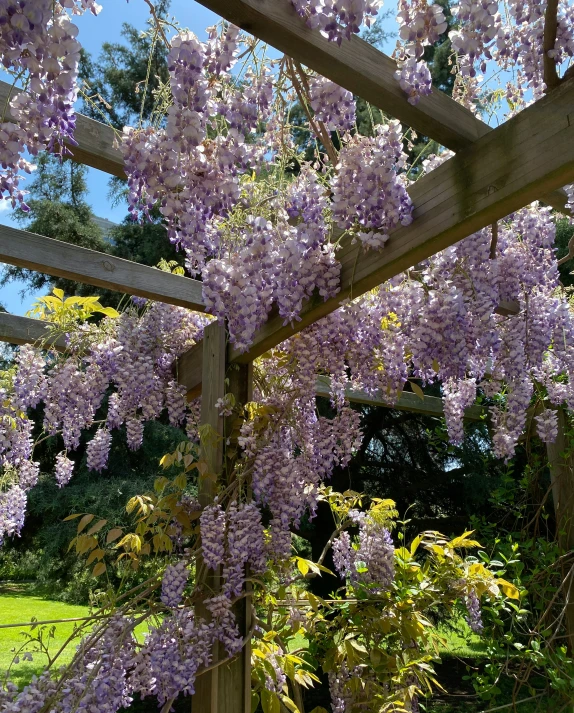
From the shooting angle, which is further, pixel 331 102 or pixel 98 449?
pixel 98 449

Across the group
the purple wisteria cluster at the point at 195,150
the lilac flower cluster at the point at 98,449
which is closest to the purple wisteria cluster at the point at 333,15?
the purple wisteria cluster at the point at 195,150

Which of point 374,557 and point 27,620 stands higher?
point 374,557

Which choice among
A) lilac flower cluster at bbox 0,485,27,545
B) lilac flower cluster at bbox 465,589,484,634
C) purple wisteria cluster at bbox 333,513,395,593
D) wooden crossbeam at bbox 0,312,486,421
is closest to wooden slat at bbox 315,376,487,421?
wooden crossbeam at bbox 0,312,486,421

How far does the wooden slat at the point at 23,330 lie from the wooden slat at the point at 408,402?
1209 mm

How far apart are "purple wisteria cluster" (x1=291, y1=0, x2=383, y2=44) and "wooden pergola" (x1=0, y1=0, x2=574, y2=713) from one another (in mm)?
17

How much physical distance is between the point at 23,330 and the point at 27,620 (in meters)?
4.31

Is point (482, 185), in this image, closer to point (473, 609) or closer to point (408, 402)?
point (473, 609)

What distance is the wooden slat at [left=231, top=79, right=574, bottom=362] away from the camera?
1.26 m

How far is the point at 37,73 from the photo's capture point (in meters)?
1.04

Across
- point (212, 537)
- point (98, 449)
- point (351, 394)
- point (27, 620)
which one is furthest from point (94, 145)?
point (27, 620)

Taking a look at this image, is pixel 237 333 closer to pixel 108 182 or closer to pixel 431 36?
pixel 431 36

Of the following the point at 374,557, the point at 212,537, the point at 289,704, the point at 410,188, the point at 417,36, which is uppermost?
the point at 417,36

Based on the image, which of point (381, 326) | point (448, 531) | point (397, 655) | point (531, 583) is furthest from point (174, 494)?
point (448, 531)

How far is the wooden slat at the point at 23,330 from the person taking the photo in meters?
2.72
